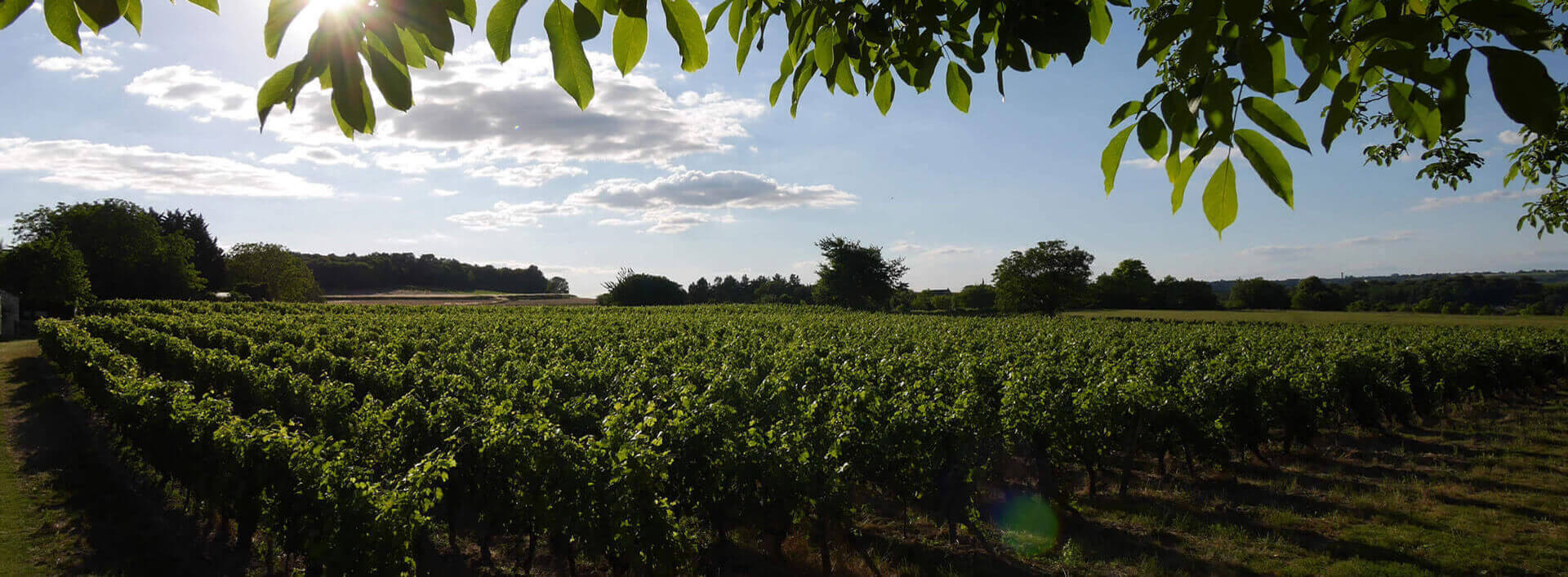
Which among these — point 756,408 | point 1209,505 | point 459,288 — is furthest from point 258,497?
point 459,288

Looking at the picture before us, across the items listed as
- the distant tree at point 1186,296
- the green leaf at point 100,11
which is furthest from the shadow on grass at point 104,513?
the distant tree at point 1186,296

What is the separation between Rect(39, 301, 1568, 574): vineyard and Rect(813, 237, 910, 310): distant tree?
43330 millimetres

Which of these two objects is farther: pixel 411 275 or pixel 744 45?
pixel 411 275

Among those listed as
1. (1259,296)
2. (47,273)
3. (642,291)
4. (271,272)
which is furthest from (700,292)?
(1259,296)

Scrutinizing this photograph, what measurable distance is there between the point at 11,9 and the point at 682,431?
17.8ft

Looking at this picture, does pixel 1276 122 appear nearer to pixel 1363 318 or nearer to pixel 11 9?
pixel 11 9

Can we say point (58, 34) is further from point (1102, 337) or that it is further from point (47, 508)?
point (1102, 337)

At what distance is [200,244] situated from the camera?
61531 mm

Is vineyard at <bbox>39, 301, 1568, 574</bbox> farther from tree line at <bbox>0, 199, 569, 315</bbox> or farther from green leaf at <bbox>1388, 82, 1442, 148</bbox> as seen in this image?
tree line at <bbox>0, 199, 569, 315</bbox>

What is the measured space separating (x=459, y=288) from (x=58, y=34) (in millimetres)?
99892

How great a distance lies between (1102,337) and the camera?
21344 mm

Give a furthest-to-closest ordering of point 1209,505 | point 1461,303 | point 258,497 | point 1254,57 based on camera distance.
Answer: point 1461,303
point 1209,505
point 258,497
point 1254,57

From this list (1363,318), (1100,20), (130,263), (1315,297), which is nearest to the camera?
(1100,20)

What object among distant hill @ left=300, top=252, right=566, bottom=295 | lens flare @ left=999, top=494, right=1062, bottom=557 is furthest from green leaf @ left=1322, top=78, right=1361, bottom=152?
distant hill @ left=300, top=252, right=566, bottom=295
